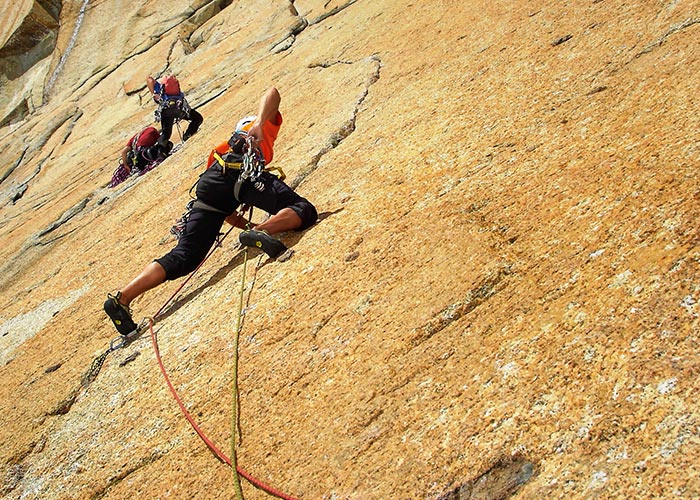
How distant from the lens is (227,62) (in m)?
10.9

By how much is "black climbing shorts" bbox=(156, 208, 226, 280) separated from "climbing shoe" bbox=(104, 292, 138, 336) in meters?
0.38

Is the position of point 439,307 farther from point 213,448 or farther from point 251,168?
point 251,168

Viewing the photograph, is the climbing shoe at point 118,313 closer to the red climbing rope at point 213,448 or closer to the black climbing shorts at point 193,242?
the black climbing shorts at point 193,242

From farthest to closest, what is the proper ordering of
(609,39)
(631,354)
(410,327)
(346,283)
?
(609,39) < (346,283) < (410,327) < (631,354)

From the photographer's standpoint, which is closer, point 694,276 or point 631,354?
point 631,354

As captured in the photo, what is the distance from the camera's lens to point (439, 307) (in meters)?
2.80

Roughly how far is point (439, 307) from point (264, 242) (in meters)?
1.55

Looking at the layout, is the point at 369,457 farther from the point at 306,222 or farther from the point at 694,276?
the point at 306,222

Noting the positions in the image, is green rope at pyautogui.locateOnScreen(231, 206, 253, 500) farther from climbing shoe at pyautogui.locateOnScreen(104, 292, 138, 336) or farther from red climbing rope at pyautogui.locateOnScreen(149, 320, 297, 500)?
climbing shoe at pyautogui.locateOnScreen(104, 292, 138, 336)

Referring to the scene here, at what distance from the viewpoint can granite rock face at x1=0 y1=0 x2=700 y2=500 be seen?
2064mm

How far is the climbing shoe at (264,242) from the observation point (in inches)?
153

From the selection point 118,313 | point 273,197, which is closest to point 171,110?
point 273,197

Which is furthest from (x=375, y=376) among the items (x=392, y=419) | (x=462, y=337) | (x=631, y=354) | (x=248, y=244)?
(x=248, y=244)

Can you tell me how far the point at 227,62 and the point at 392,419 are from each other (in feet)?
32.4
